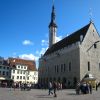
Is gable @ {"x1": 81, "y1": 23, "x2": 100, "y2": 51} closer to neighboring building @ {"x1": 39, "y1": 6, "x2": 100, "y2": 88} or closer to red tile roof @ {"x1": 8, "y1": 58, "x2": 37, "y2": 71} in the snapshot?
neighboring building @ {"x1": 39, "y1": 6, "x2": 100, "y2": 88}

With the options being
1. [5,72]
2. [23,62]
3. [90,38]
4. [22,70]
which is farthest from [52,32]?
[90,38]

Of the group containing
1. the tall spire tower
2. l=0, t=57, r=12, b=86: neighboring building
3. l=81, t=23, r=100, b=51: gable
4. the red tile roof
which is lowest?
l=0, t=57, r=12, b=86: neighboring building

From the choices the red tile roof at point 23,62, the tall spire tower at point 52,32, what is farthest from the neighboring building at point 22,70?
the tall spire tower at point 52,32

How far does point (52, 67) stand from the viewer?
196ft

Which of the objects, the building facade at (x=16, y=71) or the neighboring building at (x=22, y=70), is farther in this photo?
the neighboring building at (x=22, y=70)

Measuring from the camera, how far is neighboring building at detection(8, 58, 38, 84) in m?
76.2

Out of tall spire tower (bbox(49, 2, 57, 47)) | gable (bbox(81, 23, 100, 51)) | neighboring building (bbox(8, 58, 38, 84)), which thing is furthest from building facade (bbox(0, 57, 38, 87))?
gable (bbox(81, 23, 100, 51))

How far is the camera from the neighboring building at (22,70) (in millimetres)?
76250

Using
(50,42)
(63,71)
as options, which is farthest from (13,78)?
(63,71)

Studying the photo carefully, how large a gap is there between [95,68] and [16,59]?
38.5 metres

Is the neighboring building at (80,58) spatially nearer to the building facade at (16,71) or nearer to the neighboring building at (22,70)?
the building facade at (16,71)

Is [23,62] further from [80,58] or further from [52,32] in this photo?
[80,58]

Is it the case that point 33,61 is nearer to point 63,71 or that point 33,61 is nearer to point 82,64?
point 63,71

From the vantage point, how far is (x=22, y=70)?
78625 mm
